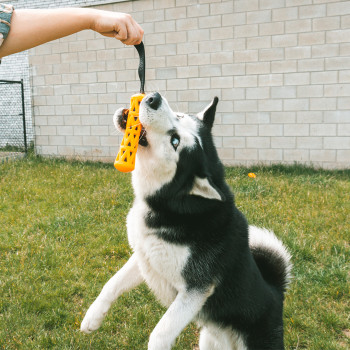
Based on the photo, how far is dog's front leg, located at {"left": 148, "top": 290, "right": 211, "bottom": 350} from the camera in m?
2.03

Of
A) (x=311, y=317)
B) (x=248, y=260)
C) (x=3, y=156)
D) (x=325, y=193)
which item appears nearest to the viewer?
(x=248, y=260)

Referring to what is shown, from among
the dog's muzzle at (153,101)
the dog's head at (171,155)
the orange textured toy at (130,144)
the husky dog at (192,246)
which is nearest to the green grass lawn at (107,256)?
the husky dog at (192,246)

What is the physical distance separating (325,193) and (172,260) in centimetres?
425

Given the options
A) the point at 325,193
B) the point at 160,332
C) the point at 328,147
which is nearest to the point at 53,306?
the point at 160,332

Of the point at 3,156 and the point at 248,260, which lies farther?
the point at 3,156

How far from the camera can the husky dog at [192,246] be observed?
83.7 inches

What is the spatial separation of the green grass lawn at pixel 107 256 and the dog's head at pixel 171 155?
4.00 ft

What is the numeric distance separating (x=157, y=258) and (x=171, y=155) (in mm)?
583

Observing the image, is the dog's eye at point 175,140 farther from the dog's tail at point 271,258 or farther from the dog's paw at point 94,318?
the dog's paw at point 94,318

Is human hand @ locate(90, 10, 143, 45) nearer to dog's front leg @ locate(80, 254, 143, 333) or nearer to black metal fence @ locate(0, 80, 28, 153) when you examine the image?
dog's front leg @ locate(80, 254, 143, 333)

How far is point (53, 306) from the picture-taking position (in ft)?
10.0

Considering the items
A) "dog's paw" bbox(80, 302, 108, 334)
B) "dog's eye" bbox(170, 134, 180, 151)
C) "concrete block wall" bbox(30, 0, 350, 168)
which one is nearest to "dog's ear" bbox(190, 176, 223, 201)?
"dog's eye" bbox(170, 134, 180, 151)

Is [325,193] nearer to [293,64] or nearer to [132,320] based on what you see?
[293,64]

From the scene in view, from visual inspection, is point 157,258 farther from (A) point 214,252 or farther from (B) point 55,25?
(B) point 55,25
